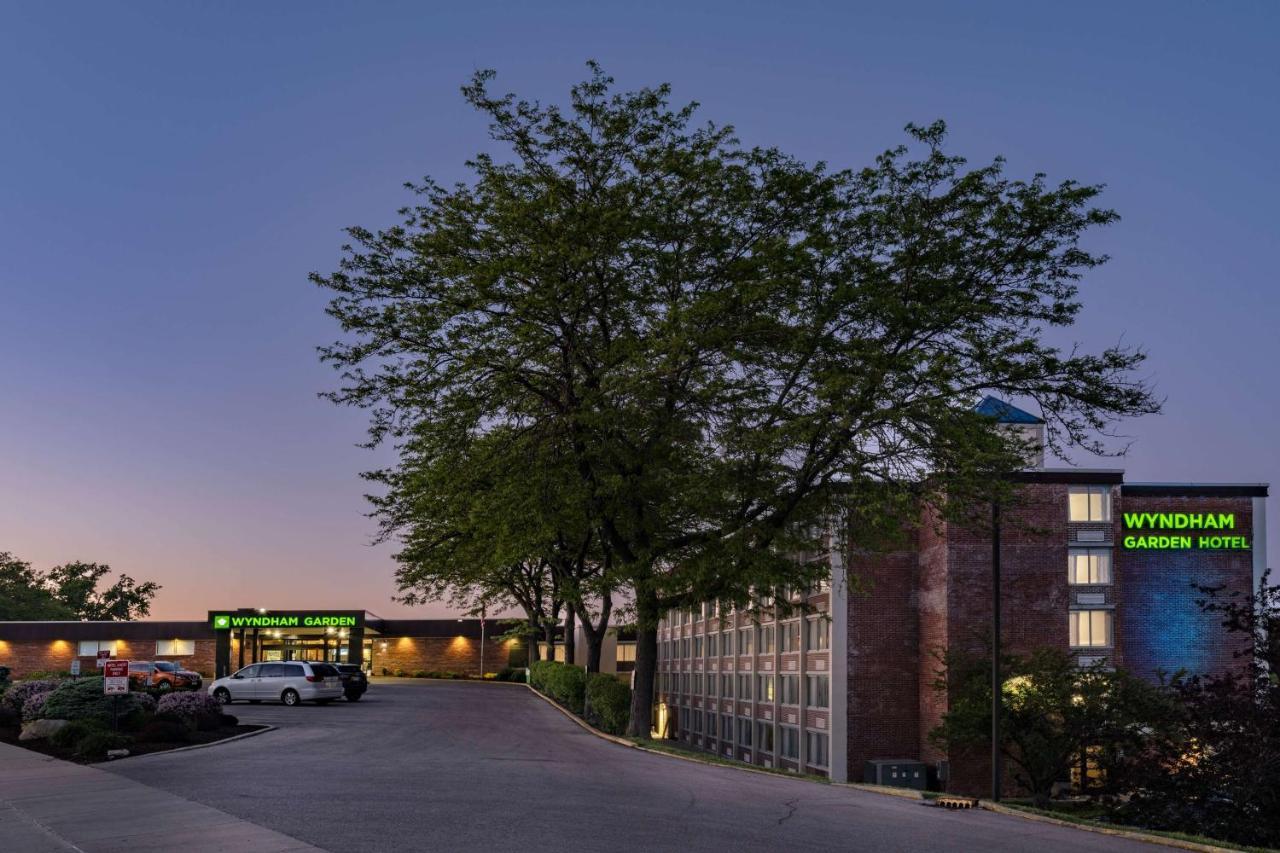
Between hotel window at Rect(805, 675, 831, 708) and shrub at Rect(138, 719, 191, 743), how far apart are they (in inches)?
1078

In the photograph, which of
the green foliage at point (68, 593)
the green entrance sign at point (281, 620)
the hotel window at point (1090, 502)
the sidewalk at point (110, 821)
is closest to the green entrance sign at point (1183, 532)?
the hotel window at point (1090, 502)

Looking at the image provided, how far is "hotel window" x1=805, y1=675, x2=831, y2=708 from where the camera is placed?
158 ft

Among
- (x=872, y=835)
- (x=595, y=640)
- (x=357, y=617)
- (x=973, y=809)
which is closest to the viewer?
(x=872, y=835)

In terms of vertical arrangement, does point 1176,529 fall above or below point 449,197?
below

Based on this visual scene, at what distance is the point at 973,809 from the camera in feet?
68.3

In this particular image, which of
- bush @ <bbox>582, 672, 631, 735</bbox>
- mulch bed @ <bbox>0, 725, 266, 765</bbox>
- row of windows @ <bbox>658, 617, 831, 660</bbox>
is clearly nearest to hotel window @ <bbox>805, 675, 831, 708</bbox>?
row of windows @ <bbox>658, 617, 831, 660</bbox>

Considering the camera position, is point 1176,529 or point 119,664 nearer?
point 119,664

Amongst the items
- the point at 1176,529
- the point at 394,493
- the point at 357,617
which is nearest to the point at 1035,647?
the point at 1176,529

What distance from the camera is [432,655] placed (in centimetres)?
9175

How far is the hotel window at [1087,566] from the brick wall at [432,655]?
5457 cm

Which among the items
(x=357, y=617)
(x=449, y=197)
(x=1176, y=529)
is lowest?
(x=357, y=617)

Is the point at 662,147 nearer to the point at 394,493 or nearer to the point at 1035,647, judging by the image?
the point at 394,493

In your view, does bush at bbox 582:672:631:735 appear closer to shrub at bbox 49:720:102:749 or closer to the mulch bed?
the mulch bed

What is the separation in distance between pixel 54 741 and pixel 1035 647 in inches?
1261
